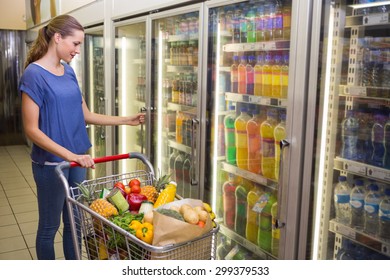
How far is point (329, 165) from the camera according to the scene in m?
2.14

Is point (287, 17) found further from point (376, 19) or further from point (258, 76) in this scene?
point (376, 19)

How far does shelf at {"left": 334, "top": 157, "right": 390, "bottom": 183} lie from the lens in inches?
73.9

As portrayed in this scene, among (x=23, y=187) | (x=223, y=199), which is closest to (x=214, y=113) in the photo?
(x=223, y=199)

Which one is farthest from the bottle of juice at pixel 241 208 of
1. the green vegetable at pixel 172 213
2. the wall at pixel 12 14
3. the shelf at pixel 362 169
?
the wall at pixel 12 14

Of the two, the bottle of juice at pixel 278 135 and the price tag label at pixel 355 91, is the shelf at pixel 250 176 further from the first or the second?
the price tag label at pixel 355 91

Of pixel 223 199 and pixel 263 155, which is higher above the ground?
pixel 263 155

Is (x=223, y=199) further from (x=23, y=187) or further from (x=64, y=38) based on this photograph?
(x=23, y=187)

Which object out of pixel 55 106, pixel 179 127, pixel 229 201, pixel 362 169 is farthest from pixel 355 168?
pixel 179 127

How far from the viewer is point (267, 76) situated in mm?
2617

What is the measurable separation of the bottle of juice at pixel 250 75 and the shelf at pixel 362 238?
3.36 feet

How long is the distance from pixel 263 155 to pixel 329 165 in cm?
60

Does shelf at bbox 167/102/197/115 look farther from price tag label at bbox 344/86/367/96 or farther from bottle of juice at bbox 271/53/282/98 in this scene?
price tag label at bbox 344/86/367/96

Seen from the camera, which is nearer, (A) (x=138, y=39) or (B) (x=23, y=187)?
(A) (x=138, y=39)

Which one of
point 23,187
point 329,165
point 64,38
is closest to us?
point 329,165
